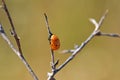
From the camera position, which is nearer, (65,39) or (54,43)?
(54,43)

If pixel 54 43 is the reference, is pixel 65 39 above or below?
below

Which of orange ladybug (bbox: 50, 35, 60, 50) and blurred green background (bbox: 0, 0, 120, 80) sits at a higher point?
orange ladybug (bbox: 50, 35, 60, 50)

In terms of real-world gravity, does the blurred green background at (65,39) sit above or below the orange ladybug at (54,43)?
below

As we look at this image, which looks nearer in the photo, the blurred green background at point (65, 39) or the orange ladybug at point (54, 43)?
the orange ladybug at point (54, 43)

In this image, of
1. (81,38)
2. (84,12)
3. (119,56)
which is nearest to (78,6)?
(84,12)

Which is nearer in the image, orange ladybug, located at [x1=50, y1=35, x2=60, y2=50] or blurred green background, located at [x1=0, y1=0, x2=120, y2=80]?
orange ladybug, located at [x1=50, y1=35, x2=60, y2=50]

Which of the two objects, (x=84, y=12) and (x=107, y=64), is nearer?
(x=107, y=64)

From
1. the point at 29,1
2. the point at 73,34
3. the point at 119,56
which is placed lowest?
the point at 119,56

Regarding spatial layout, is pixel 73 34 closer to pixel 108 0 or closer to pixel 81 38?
pixel 81 38
